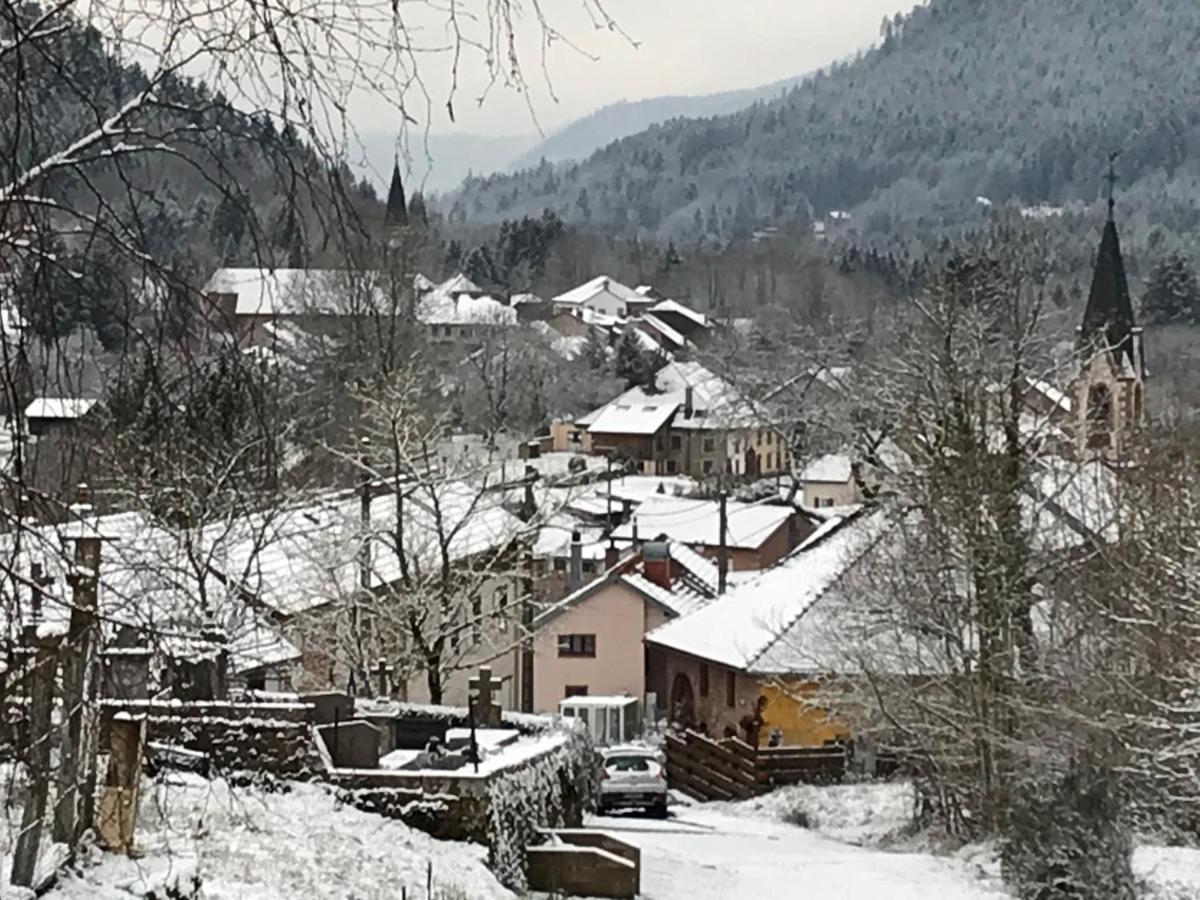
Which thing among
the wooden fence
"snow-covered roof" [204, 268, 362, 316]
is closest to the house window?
the wooden fence

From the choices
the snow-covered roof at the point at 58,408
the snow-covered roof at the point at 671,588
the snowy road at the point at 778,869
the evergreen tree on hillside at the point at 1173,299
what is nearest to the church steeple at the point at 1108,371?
the snowy road at the point at 778,869

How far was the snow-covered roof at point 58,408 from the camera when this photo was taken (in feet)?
11.3

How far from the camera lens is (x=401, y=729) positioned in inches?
693

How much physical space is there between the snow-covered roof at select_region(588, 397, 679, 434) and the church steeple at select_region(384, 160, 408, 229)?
72.0 metres

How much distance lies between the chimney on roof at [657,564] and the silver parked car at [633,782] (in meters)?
15.1

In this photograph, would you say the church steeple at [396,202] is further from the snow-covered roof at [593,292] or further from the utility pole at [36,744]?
the snow-covered roof at [593,292]

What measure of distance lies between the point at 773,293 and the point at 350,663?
115 meters

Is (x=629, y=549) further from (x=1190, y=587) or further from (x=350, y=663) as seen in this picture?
(x=1190, y=587)

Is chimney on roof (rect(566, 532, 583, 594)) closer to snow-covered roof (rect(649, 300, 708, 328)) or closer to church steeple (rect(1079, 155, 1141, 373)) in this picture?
church steeple (rect(1079, 155, 1141, 373))

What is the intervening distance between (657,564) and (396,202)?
3444 centimetres

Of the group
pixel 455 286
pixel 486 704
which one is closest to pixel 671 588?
pixel 486 704

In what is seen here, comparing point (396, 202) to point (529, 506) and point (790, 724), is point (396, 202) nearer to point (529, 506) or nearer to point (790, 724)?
point (529, 506)

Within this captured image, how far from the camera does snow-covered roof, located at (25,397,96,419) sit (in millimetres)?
3439

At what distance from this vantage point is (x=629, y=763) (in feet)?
75.2
